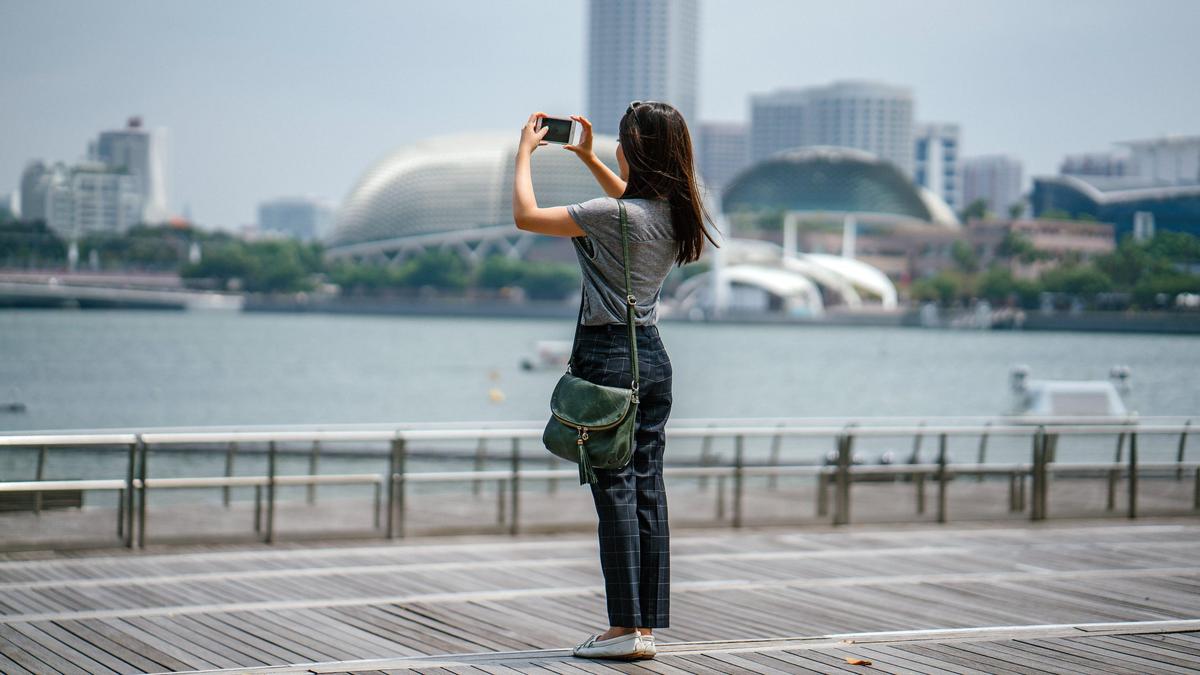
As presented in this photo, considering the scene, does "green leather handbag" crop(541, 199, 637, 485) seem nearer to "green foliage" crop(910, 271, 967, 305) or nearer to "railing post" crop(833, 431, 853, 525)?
"railing post" crop(833, 431, 853, 525)

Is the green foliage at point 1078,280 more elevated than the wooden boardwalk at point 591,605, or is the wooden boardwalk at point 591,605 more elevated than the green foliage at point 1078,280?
the green foliage at point 1078,280

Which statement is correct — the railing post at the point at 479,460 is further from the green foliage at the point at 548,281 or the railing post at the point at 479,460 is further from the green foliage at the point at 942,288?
the green foliage at the point at 548,281

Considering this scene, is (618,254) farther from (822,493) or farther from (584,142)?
(822,493)

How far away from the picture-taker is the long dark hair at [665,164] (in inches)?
160

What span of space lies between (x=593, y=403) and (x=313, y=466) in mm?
5556

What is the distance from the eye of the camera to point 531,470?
902 cm

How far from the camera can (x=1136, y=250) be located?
54875 millimetres

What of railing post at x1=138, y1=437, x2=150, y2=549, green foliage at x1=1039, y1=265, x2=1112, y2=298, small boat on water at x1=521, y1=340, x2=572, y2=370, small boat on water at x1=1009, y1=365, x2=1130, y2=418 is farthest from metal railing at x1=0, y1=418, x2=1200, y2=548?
small boat on water at x1=521, y1=340, x2=572, y2=370

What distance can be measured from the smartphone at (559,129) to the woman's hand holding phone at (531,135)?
0.4 inches

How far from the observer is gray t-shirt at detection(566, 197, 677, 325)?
4043 mm

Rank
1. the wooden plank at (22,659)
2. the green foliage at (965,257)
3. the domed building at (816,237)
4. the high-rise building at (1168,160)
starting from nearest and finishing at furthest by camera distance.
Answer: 1. the wooden plank at (22,659)
2. the high-rise building at (1168,160)
3. the green foliage at (965,257)
4. the domed building at (816,237)

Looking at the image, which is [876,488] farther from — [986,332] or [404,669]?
[986,332]

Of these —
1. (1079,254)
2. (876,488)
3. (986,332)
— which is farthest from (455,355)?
(876,488)

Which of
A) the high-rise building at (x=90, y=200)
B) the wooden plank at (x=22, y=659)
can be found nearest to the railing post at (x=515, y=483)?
the wooden plank at (x=22, y=659)
